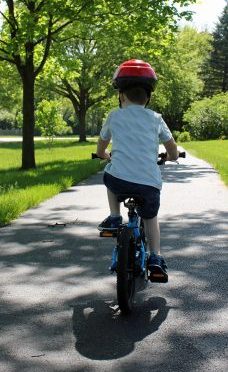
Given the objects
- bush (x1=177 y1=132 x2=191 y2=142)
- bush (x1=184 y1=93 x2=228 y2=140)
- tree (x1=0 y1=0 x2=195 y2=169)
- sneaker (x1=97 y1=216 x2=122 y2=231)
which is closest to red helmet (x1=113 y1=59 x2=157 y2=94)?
sneaker (x1=97 y1=216 x2=122 y2=231)

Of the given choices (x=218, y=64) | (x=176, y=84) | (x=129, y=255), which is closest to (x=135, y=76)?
(x=129, y=255)

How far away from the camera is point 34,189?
12.1 metres

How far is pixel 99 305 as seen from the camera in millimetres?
4633

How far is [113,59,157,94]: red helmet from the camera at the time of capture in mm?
4504

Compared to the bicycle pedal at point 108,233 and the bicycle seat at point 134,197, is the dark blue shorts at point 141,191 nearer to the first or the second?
the bicycle seat at point 134,197

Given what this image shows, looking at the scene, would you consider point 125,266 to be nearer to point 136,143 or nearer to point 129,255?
point 129,255

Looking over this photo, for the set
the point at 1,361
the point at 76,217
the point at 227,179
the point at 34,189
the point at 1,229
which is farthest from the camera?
the point at 227,179

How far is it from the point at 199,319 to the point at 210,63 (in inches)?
3435

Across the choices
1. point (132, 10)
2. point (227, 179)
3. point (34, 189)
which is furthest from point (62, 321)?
point (132, 10)

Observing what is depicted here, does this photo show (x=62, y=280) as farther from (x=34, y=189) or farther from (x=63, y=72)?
(x=63, y=72)

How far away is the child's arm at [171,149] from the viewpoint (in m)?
4.76

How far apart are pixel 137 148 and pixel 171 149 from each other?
37 cm

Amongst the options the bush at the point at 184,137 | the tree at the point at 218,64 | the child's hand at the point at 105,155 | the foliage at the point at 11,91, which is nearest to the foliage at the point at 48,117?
the foliage at the point at 11,91

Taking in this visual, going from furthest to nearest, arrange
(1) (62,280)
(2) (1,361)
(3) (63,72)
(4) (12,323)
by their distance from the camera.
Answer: (3) (63,72), (1) (62,280), (4) (12,323), (2) (1,361)
